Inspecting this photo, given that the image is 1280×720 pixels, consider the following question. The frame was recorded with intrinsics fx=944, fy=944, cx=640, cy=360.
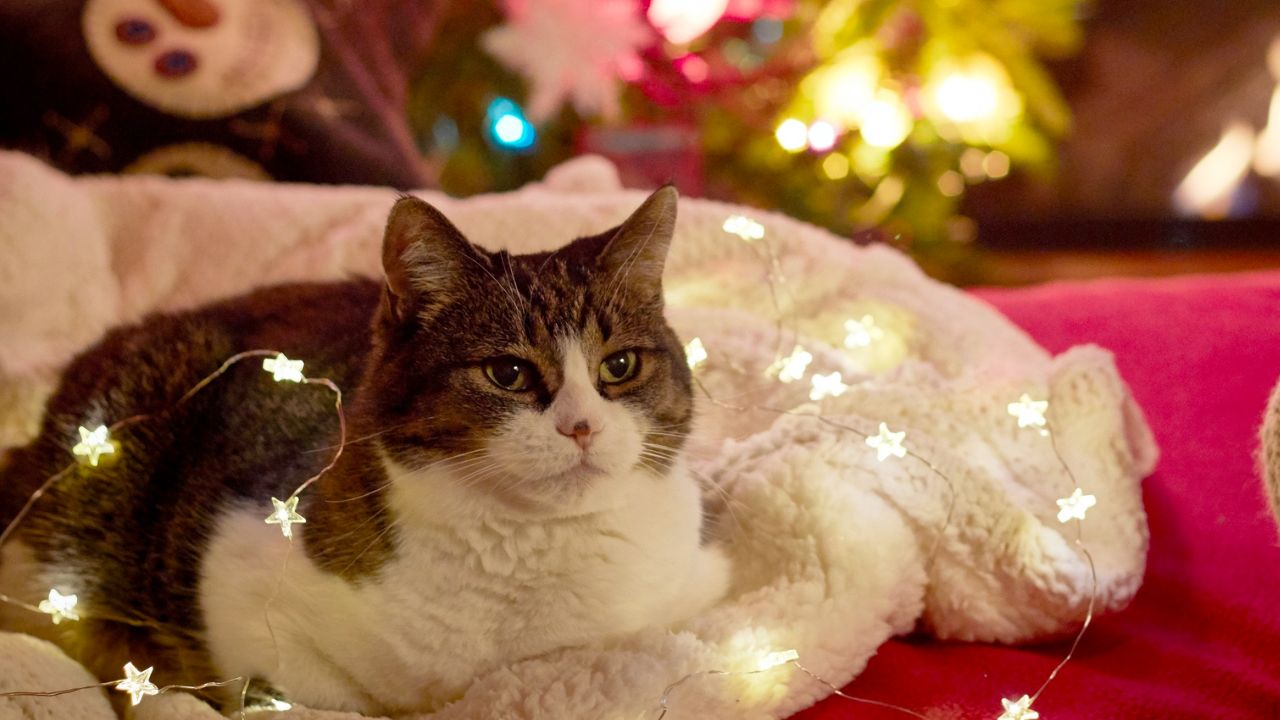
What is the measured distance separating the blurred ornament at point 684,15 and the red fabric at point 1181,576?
4.26ft

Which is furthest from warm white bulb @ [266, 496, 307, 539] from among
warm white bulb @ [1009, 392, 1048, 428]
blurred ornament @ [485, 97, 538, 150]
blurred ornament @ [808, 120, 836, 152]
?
blurred ornament @ [808, 120, 836, 152]

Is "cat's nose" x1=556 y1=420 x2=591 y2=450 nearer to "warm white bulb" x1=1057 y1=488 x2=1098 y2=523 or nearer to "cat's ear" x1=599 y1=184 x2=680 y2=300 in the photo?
"cat's ear" x1=599 y1=184 x2=680 y2=300

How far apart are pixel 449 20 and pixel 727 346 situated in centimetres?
160

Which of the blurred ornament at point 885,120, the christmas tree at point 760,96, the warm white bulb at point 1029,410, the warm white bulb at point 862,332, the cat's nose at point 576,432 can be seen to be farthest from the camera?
the blurred ornament at point 885,120

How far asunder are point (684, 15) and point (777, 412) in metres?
1.52

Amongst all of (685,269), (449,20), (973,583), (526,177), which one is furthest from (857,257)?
(449,20)

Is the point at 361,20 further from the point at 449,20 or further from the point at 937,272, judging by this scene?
the point at 937,272

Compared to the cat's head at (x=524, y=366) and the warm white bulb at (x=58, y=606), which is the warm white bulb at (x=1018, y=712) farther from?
the warm white bulb at (x=58, y=606)

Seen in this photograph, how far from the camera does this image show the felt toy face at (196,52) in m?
1.45

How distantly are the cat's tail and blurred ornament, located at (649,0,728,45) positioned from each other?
1765 millimetres

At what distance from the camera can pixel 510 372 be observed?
2.72 feet

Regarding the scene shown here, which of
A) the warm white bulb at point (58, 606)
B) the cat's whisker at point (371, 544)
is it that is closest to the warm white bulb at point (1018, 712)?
the cat's whisker at point (371, 544)

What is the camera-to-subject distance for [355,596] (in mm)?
841

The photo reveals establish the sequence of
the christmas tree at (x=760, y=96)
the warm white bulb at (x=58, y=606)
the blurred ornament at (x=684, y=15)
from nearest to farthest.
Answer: the warm white bulb at (x=58, y=606), the christmas tree at (x=760, y=96), the blurred ornament at (x=684, y=15)
